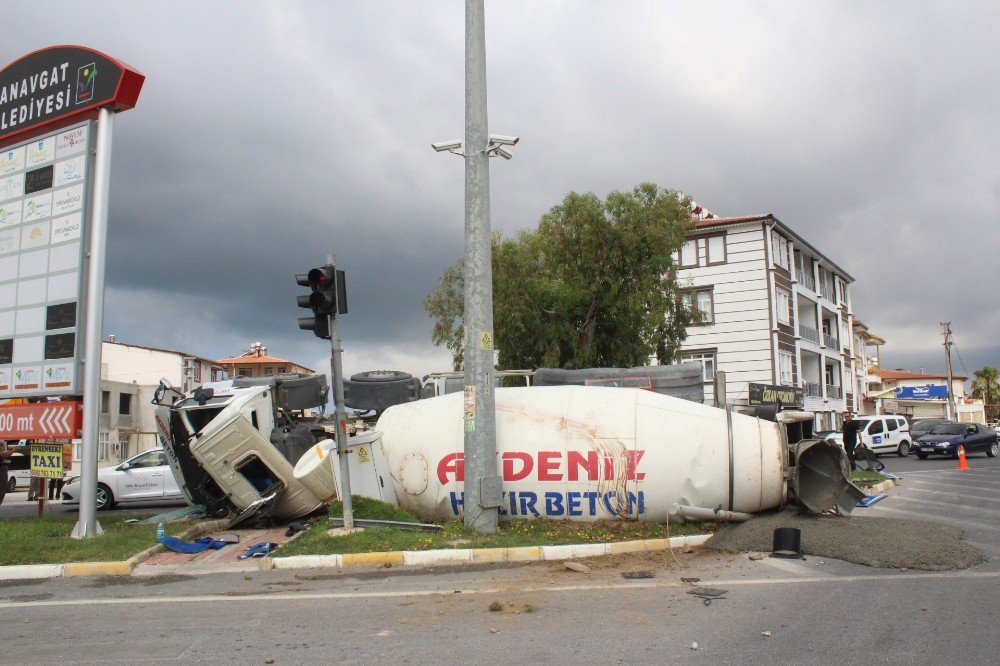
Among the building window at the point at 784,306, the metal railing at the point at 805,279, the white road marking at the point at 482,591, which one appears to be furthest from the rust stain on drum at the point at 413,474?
the metal railing at the point at 805,279

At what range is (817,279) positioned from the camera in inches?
1855

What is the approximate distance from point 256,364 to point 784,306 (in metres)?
46.0

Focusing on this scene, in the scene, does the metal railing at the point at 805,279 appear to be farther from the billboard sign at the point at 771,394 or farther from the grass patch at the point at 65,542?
the grass patch at the point at 65,542

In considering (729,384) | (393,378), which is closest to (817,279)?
(729,384)

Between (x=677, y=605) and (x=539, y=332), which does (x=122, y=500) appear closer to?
(x=539, y=332)

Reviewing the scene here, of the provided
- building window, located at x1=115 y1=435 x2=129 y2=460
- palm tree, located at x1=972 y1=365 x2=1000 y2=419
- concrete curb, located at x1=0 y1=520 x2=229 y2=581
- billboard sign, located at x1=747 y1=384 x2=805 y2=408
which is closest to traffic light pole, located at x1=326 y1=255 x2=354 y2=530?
concrete curb, located at x1=0 y1=520 x2=229 y2=581

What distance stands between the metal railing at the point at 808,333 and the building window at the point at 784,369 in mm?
3447

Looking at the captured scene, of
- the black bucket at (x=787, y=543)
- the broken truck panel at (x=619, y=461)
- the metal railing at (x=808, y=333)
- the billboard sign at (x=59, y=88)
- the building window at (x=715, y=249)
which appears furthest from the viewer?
the metal railing at (x=808, y=333)

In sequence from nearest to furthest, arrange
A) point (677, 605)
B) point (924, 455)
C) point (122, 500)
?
point (677, 605) < point (122, 500) < point (924, 455)

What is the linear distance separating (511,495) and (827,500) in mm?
4349

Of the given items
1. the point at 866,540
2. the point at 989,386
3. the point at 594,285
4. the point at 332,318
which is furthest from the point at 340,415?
the point at 989,386

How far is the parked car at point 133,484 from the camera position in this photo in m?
18.5

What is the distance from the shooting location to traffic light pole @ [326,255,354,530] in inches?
410

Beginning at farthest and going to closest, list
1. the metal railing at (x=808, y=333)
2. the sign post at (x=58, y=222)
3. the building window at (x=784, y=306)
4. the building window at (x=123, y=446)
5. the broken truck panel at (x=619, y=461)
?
the metal railing at (x=808, y=333) < the building window at (x=123, y=446) < the building window at (x=784, y=306) < the sign post at (x=58, y=222) < the broken truck panel at (x=619, y=461)
